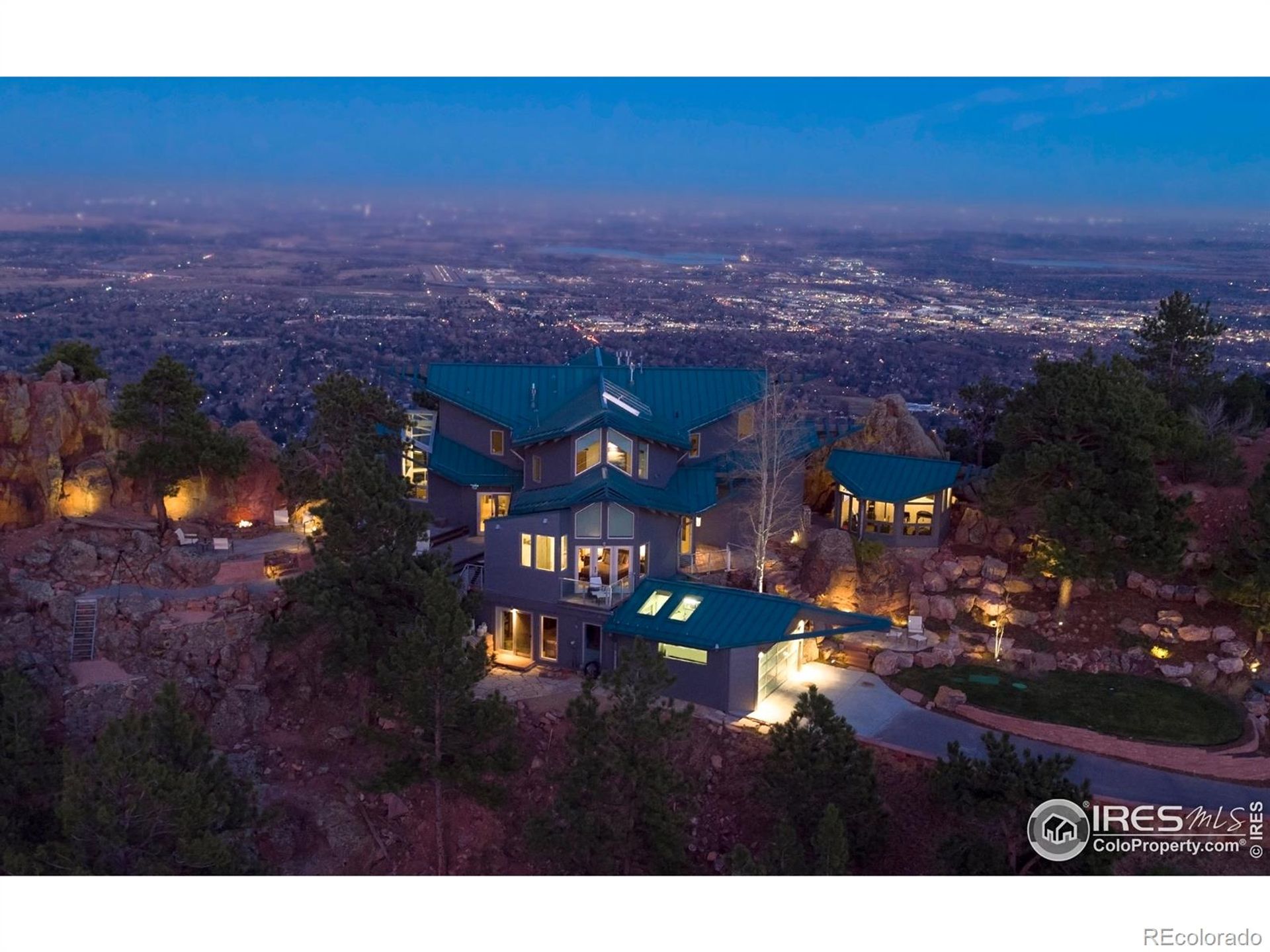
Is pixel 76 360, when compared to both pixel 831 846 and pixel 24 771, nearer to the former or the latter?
pixel 24 771

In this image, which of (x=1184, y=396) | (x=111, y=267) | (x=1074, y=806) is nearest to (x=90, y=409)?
(x=111, y=267)

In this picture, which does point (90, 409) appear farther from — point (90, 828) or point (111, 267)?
point (90, 828)

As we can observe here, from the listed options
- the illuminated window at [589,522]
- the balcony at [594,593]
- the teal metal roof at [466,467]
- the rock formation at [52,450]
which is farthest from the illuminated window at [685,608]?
the rock formation at [52,450]

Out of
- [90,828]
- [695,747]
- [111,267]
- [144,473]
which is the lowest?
[695,747]

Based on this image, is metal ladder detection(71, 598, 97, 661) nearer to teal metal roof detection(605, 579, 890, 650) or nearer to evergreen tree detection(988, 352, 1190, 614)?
teal metal roof detection(605, 579, 890, 650)

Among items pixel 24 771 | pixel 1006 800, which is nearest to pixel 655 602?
pixel 1006 800

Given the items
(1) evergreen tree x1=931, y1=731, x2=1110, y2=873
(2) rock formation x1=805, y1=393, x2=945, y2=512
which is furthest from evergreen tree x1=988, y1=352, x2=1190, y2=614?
(1) evergreen tree x1=931, y1=731, x2=1110, y2=873
